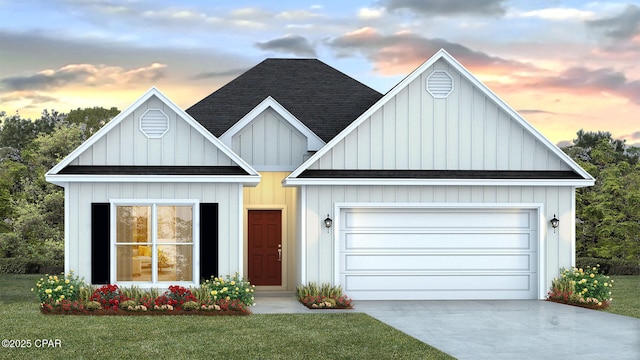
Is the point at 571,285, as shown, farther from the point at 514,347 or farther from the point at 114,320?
the point at 114,320

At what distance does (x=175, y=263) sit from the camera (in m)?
18.5

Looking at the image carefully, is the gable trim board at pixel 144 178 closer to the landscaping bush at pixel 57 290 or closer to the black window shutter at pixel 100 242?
the black window shutter at pixel 100 242

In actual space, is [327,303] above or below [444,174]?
below

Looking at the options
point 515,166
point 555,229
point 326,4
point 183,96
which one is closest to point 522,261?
point 555,229

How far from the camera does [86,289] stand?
17.8m

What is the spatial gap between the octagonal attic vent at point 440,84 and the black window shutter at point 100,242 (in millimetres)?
8237

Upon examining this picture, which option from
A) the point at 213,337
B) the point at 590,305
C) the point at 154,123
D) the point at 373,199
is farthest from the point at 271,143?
the point at 213,337

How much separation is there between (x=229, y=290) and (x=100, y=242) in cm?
Result: 313

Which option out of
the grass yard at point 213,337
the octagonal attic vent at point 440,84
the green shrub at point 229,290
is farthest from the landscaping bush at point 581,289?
the green shrub at point 229,290

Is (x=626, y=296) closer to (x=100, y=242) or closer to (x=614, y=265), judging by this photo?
(x=614, y=265)

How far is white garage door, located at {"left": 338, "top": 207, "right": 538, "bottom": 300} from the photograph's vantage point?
19828 millimetres

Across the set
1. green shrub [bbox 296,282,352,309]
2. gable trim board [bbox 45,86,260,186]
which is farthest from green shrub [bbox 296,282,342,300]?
gable trim board [bbox 45,86,260,186]

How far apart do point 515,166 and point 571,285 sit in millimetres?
3167

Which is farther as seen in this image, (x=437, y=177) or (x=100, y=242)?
(x=437, y=177)
